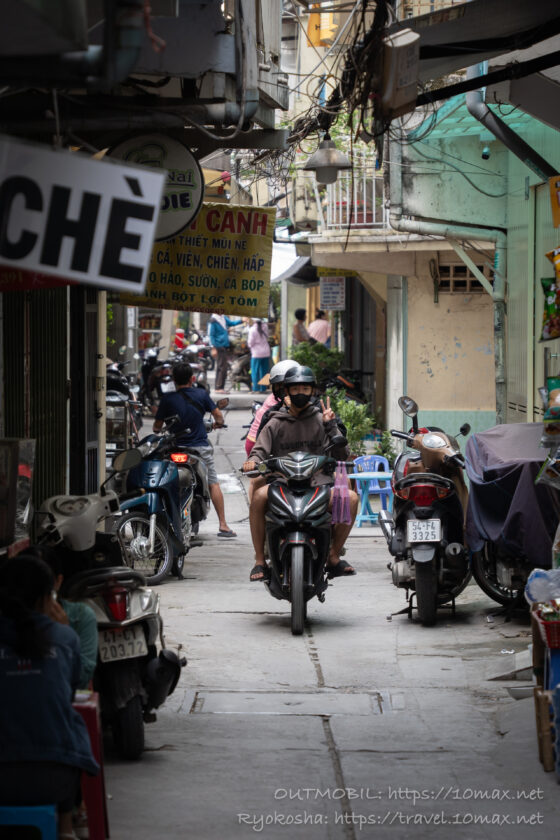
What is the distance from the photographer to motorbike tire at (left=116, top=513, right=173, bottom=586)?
10.7m

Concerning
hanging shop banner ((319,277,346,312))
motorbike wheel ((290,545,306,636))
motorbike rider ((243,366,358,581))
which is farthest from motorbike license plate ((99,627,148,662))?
hanging shop banner ((319,277,346,312))

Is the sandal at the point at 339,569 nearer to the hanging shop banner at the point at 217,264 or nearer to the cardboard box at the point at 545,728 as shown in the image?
the hanging shop banner at the point at 217,264

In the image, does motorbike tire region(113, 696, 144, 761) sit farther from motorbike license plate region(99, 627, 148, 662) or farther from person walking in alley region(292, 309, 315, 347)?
person walking in alley region(292, 309, 315, 347)

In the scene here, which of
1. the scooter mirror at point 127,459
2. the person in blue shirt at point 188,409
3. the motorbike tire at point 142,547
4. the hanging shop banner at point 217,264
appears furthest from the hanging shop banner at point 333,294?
the scooter mirror at point 127,459

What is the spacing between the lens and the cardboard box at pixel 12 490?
20.9 ft

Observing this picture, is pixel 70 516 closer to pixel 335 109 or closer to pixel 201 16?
pixel 201 16

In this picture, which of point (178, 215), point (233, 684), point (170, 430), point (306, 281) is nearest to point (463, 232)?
point (170, 430)

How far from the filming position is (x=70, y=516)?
20.8 feet

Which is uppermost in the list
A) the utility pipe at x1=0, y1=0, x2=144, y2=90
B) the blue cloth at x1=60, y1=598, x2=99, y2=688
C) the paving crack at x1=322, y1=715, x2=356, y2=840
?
the utility pipe at x1=0, y1=0, x2=144, y2=90

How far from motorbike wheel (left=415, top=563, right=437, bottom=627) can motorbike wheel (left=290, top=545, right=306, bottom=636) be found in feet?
2.94

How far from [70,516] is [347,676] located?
8.13 ft

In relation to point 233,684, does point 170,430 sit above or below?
above

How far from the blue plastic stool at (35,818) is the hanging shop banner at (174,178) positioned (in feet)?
15.0

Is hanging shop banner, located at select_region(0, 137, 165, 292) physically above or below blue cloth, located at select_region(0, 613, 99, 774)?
above
